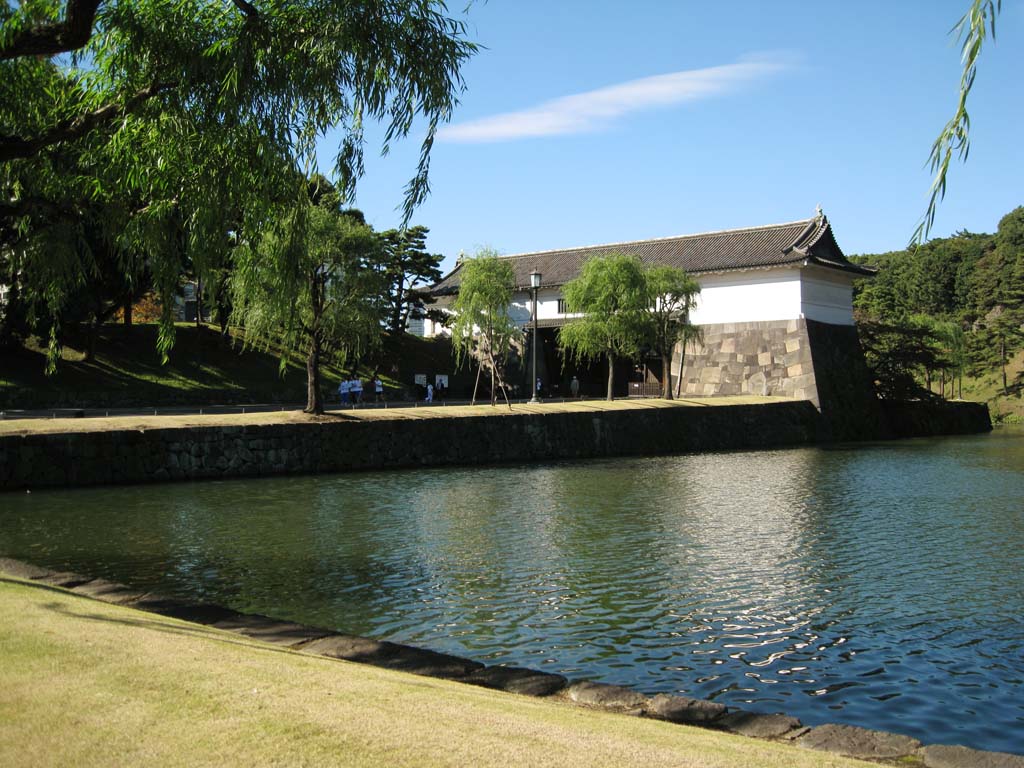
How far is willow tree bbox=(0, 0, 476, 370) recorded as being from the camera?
875 centimetres

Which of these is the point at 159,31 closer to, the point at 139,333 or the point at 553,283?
the point at 139,333

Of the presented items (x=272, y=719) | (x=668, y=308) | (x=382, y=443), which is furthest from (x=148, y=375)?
(x=272, y=719)

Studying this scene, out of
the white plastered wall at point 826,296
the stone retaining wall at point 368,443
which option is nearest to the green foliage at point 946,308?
the white plastered wall at point 826,296

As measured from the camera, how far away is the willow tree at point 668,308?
36.8 m

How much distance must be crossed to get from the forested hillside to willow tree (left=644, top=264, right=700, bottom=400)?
10295mm

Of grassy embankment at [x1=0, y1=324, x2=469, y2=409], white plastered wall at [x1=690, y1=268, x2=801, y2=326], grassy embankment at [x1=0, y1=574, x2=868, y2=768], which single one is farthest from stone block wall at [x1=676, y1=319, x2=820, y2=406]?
grassy embankment at [x1=0, y1=574, x2=868, y2=768]

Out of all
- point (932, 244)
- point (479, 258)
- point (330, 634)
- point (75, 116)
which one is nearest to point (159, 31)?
point (75, 116)

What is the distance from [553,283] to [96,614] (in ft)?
131

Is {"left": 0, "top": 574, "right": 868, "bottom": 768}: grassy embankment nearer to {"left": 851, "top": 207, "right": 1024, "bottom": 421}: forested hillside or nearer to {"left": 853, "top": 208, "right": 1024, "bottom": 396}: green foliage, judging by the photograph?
{"left": 851, "top": 207, "right": 1024, "bottom": 421}: forested hillside

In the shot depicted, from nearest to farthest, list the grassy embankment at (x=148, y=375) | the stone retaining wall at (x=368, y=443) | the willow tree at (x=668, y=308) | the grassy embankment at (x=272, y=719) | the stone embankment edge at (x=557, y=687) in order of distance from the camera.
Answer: the grassy embankment at (x=272, y=719), the stone embankment edge at (x=557, y=687), the stone retaining wall at (x=368, y=443), the grassy embankment at (x=148, y=375), the willow tree at (x=668, y=308)

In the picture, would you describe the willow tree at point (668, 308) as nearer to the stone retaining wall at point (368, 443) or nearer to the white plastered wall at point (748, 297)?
the white plastered wall at point (748, 297)

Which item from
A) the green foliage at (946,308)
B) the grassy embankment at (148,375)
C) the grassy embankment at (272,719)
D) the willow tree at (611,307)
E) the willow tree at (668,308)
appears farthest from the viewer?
the green foliage at (946,308)

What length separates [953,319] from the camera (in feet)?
243

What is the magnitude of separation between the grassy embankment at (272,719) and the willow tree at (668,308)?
104ft
